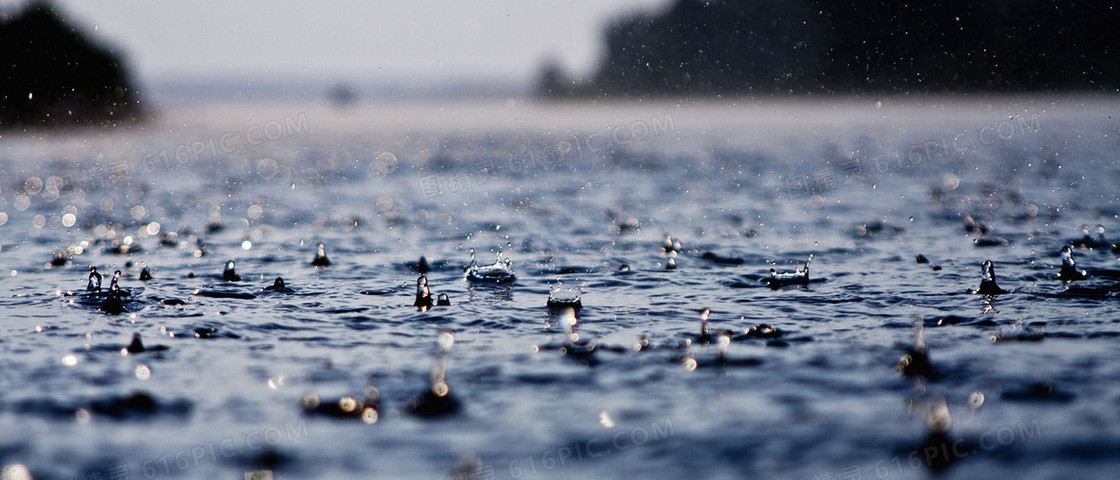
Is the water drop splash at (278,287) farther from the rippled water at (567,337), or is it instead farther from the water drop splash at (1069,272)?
the water drop splash at (1069,272)

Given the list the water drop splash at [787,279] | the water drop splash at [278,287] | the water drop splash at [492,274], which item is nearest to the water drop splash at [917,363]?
the water drop splash at [787,279]

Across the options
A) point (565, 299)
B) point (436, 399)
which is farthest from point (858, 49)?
point (436, 399)

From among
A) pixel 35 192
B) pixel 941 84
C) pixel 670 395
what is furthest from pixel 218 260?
pixel 941 84

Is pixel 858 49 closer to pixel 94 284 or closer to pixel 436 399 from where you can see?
pixel 94 284

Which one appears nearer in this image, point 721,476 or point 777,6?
point 721,476

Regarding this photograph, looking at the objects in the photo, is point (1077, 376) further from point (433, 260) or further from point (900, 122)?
point (900, 122)
